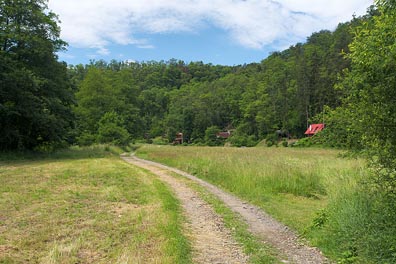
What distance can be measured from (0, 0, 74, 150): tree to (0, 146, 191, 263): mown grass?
16.6 meters

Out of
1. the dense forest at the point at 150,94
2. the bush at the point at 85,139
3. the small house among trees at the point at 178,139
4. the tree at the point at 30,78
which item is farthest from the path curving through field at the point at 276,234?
the small house among trees at the point at 178,139

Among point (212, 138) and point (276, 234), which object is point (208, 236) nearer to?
point (276, 234)

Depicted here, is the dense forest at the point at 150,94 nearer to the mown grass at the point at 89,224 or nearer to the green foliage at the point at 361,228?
the green foliage at the point at 361,228

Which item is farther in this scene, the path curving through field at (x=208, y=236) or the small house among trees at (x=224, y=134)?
the small house among trees at (x=224, y=134)

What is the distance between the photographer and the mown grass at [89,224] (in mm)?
6379

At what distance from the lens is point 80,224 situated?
841 cm

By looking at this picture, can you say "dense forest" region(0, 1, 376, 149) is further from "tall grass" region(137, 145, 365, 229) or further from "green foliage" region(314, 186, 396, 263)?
"tall grass" region(137, 145, 365, 229)

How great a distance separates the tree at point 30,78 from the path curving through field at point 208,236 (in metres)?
22.5

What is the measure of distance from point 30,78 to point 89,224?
23.5 m

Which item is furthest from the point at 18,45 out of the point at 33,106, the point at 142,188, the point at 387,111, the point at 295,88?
the point at 295,88

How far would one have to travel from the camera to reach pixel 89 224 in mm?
8414

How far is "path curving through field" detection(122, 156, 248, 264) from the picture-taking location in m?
6.62

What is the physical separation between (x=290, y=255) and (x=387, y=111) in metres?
3.25

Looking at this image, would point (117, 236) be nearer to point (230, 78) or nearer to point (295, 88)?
point (295, 88)
